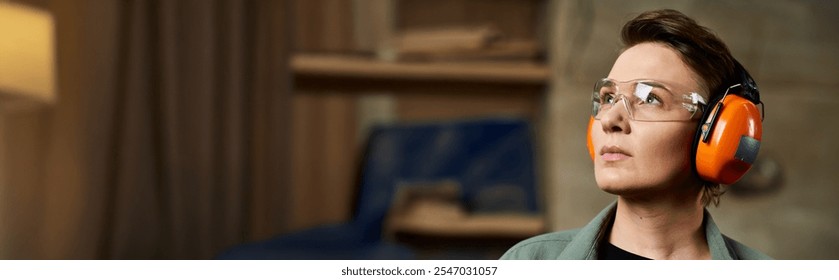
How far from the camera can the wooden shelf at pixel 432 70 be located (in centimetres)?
137

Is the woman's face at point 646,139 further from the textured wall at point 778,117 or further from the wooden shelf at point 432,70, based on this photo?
the wooden shelf at point 432,70

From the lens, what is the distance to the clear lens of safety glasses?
645mm

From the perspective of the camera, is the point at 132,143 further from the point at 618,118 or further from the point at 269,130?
the point at 618,118

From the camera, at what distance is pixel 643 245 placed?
707 mm

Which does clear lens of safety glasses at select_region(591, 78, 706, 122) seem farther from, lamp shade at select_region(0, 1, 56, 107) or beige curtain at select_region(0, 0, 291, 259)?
lamp shade at select_region(0, 1, 56, 107)

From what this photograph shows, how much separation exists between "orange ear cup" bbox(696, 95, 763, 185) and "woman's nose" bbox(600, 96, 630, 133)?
7cm

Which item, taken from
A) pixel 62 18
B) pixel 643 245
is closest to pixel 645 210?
pixel 643 245

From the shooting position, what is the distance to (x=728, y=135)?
2.08 ft

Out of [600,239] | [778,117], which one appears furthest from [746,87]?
[778,117]

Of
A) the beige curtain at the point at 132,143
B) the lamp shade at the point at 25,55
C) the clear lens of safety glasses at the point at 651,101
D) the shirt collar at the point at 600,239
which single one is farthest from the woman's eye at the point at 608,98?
the lamp shade at the point at 25,55

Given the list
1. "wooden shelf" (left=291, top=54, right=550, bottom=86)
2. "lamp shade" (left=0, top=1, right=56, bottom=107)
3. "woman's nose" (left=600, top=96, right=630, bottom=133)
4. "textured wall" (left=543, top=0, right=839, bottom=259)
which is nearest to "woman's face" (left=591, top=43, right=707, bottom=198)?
"woman's nose" (left=600, top=96, right=630, bottom=133)

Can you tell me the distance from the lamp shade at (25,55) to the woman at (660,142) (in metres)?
0.77

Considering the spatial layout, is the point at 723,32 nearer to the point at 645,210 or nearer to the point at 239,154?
the point at 645,210

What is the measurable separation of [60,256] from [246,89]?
38 centimetres
